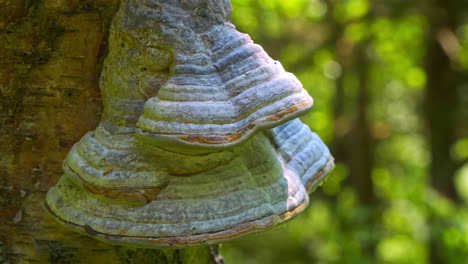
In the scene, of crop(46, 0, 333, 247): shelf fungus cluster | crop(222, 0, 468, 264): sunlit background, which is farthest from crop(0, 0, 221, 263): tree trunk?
crop(222, 0, 468, 264): sunlit background

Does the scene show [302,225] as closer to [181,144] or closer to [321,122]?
[321,122]

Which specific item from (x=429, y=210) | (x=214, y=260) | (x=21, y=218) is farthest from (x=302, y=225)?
(x=21, y=218)

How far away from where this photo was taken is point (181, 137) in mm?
1203

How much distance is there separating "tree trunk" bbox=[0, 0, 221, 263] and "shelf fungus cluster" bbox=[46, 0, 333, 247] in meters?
0.12

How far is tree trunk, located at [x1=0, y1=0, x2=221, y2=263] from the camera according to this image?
159 cm

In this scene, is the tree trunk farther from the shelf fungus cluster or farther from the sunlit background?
the sunlit background

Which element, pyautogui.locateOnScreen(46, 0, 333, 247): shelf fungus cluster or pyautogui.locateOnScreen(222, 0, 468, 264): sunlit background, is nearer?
pyautogui.locateOnScreen(46, 0, 333, 247): shelf fungus cluster

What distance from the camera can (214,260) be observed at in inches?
85.7

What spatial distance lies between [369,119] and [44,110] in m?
6.32

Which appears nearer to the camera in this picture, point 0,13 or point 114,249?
point 0,13

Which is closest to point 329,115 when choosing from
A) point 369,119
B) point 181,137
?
point 369,119

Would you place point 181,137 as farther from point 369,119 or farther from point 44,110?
point 369,119

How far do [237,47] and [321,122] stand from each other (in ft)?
24.5

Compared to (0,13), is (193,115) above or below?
below
